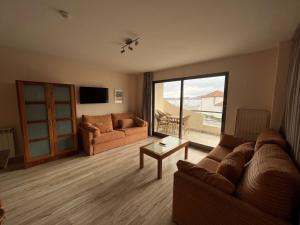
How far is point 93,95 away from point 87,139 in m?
1.34

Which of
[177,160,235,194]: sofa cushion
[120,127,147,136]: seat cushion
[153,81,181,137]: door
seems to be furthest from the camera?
[153,81,181,137]: door

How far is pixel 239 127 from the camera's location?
2.90m

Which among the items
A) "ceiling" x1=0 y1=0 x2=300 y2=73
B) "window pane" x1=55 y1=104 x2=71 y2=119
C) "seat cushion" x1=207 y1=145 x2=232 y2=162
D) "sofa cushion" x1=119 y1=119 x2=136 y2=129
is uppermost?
"ceiling" x1=0 y1=0 x2=300 y2=73

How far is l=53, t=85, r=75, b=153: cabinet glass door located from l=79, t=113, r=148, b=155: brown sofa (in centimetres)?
32

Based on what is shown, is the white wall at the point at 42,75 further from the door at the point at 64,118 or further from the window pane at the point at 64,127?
the window pane at the point at 64,127

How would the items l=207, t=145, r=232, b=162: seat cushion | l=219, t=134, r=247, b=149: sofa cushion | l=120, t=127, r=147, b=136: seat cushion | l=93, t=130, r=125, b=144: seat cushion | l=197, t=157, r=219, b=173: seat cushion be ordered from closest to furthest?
l=197, t=157, r=219, b=173: seat cushion, l=207, t=145, r=232, b=162: seat cushion, l=219, t=134, r=247, b=149: sofa cushion, l=93, t=130, r=125, b=144: seat cushion, l=120, t=127, r=147, b=136: seat cushion

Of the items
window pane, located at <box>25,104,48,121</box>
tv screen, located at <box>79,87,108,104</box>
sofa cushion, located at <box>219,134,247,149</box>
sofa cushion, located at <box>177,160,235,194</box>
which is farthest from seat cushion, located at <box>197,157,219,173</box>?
tv screen, located at <box>79,87,108,104</box>

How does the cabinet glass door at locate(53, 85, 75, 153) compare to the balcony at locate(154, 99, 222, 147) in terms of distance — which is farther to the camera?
the balcony at locate(154, 99, 222, 147)

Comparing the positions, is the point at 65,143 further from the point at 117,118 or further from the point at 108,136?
the point at 117,118

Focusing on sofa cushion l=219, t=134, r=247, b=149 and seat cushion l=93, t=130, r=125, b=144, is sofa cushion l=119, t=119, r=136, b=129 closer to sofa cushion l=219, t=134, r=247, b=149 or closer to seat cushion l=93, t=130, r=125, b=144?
seat cushion l=93, t=130, r=125, b=144

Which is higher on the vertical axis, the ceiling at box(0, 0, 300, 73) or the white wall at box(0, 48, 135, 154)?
the ceiling at box(0, 0, 300, 73)

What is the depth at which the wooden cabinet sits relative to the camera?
8.31 feet

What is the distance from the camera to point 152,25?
176 cm

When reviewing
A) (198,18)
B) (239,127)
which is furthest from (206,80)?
(198,18)
